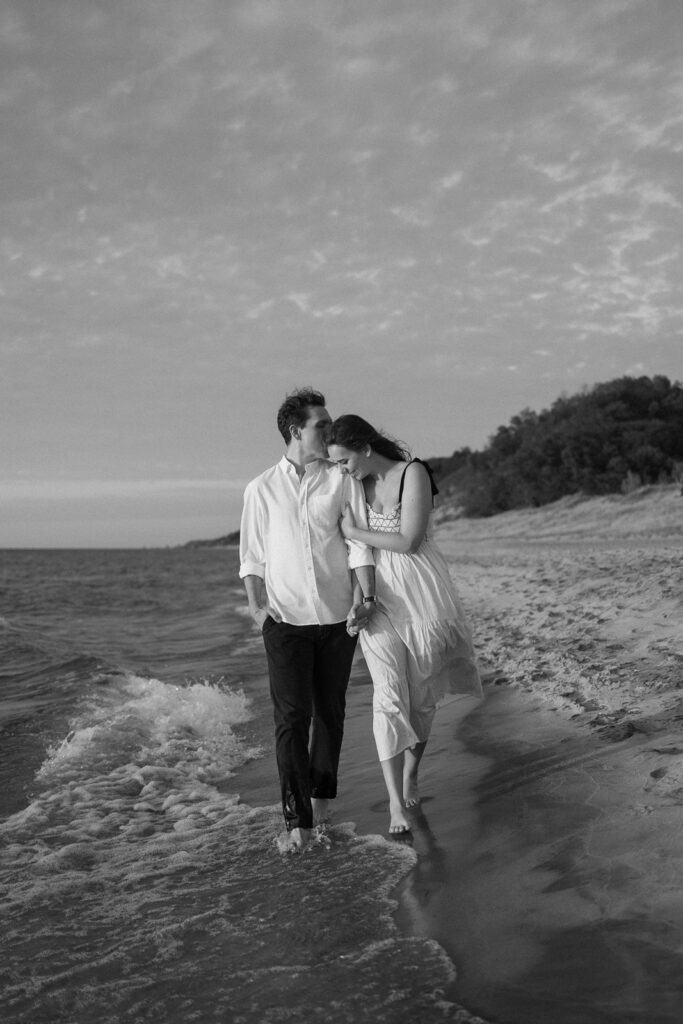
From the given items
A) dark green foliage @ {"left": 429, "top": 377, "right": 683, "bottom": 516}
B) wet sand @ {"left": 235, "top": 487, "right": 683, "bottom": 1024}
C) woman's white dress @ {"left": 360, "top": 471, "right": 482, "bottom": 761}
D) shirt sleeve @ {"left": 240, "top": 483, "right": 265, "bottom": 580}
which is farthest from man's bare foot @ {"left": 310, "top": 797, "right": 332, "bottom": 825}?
dark green foliage @ {"left": 429, "top": 377, "right": 683, "bottom": 516}

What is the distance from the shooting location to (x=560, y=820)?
3.87 m

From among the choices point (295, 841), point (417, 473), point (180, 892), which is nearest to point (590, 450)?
point (417, 473)

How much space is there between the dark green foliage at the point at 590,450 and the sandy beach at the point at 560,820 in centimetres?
2552

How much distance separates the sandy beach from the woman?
495 millimetres

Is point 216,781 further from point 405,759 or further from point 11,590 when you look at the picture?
point 11,590

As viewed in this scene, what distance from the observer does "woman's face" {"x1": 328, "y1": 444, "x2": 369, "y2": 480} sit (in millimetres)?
4348

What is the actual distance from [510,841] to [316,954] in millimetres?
1141

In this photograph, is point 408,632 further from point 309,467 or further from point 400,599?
point 309,467

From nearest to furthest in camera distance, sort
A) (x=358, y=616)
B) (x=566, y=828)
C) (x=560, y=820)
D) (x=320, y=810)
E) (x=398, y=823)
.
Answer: (x=566, y=828)
(x=560, y=820)
(x=398, y=823)
(x=358, y=616)
(x=320, y=810)

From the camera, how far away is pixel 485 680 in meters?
7.34

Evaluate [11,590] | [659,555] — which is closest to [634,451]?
[659,555]

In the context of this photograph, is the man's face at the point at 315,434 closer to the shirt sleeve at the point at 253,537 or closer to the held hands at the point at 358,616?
the shirt sleeve at the point at 253,537

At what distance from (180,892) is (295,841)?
63 centimetres

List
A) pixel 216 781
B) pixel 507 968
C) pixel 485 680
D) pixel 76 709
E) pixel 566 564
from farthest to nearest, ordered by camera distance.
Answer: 1. pixel 566 564
2. pixel 76 709
3. pixel 485 680
4. pixel 216 781
5. pixel 507 968
